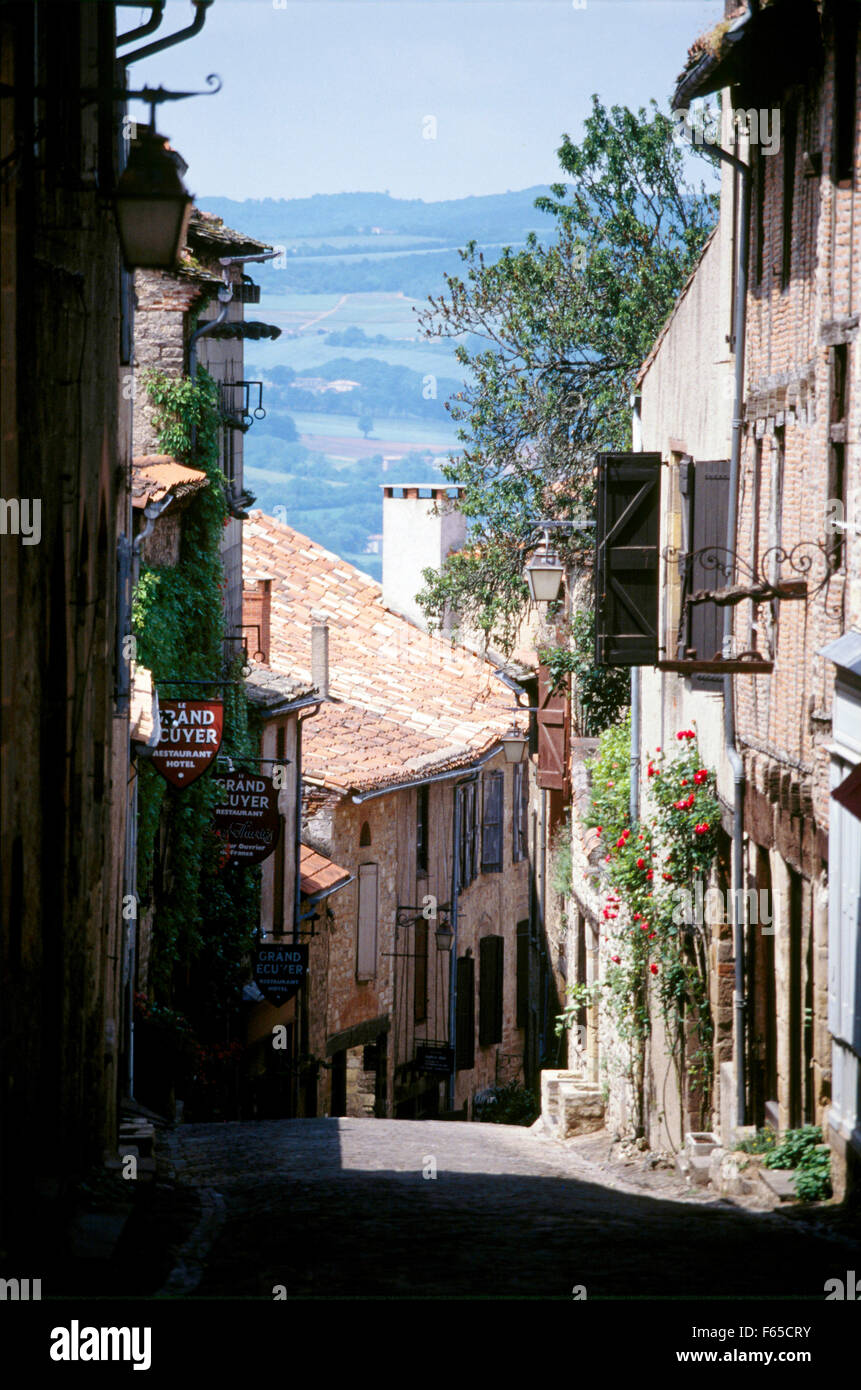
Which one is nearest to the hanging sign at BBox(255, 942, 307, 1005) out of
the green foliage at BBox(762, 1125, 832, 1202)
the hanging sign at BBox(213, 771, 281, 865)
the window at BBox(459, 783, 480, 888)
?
the hanging sign at BBox(213, 771, 281, 865)

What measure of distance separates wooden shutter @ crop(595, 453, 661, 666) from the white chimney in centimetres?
2197

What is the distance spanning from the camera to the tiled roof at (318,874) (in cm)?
2698

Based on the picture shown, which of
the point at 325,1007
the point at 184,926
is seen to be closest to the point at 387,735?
the point at 325,1007

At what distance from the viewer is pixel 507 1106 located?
3250 centimetres

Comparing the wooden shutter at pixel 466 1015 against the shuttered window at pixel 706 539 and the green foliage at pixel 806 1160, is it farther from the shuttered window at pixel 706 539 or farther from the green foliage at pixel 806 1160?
the green foliage at pixel 806 1160

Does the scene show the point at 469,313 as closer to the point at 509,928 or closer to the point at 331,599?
the point at 331,599

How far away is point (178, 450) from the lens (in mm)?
20703

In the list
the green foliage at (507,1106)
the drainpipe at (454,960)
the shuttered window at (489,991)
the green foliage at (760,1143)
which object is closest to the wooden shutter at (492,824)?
the shuttered window at (489,991)

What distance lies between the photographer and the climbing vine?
14730 millimetres

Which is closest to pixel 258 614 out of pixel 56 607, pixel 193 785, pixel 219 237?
pixel 219 237

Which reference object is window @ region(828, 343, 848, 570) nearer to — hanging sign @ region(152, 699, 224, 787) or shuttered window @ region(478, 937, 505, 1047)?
hanging sign @ region(152, 699, 224, 787)

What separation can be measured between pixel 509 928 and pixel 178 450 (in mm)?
19299

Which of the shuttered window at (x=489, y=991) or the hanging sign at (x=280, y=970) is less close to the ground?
the hanging sign at (x=280, y=970)

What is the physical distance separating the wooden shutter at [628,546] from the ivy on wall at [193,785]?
480 centimetres
